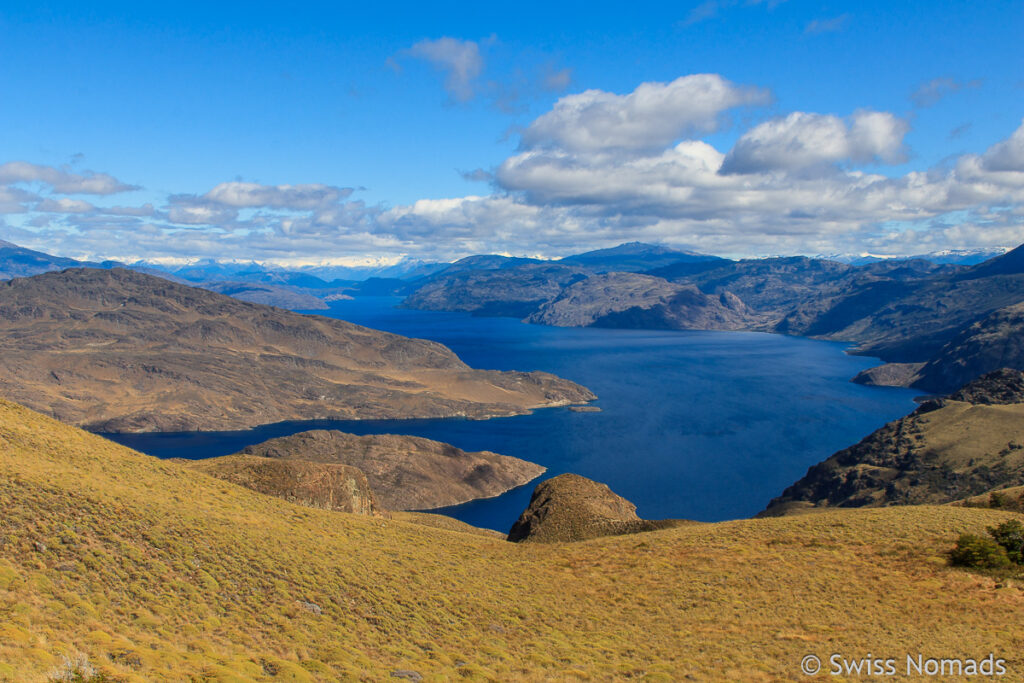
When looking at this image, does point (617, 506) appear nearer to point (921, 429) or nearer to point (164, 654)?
point (164, 654)

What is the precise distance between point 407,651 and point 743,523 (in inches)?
1546

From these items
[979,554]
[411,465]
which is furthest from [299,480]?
[411,465]

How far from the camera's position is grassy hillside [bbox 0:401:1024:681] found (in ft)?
81.6

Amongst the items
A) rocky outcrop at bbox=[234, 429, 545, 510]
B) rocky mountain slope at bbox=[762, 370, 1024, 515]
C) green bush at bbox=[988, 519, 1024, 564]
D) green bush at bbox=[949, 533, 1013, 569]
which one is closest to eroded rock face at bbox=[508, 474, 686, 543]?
green bush at bbox=[949, 533, 1013, 569]

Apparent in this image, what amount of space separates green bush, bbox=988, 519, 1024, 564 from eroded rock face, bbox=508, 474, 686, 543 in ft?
85.4

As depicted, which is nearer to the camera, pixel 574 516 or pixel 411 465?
pixel 574 516

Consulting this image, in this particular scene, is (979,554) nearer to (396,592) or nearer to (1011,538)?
(1011,538)

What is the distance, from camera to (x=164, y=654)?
22.2 metres

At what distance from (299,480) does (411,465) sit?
105 metres

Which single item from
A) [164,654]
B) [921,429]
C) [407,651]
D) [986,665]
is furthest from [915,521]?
[921,429]

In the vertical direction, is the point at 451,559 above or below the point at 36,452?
below

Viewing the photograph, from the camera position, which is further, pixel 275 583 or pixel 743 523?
pixel 743 523

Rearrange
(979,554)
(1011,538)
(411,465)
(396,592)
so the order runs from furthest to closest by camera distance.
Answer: (411,465)
(1011,538)
(979,554)
(396,592)

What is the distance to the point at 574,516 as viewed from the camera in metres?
64.6
